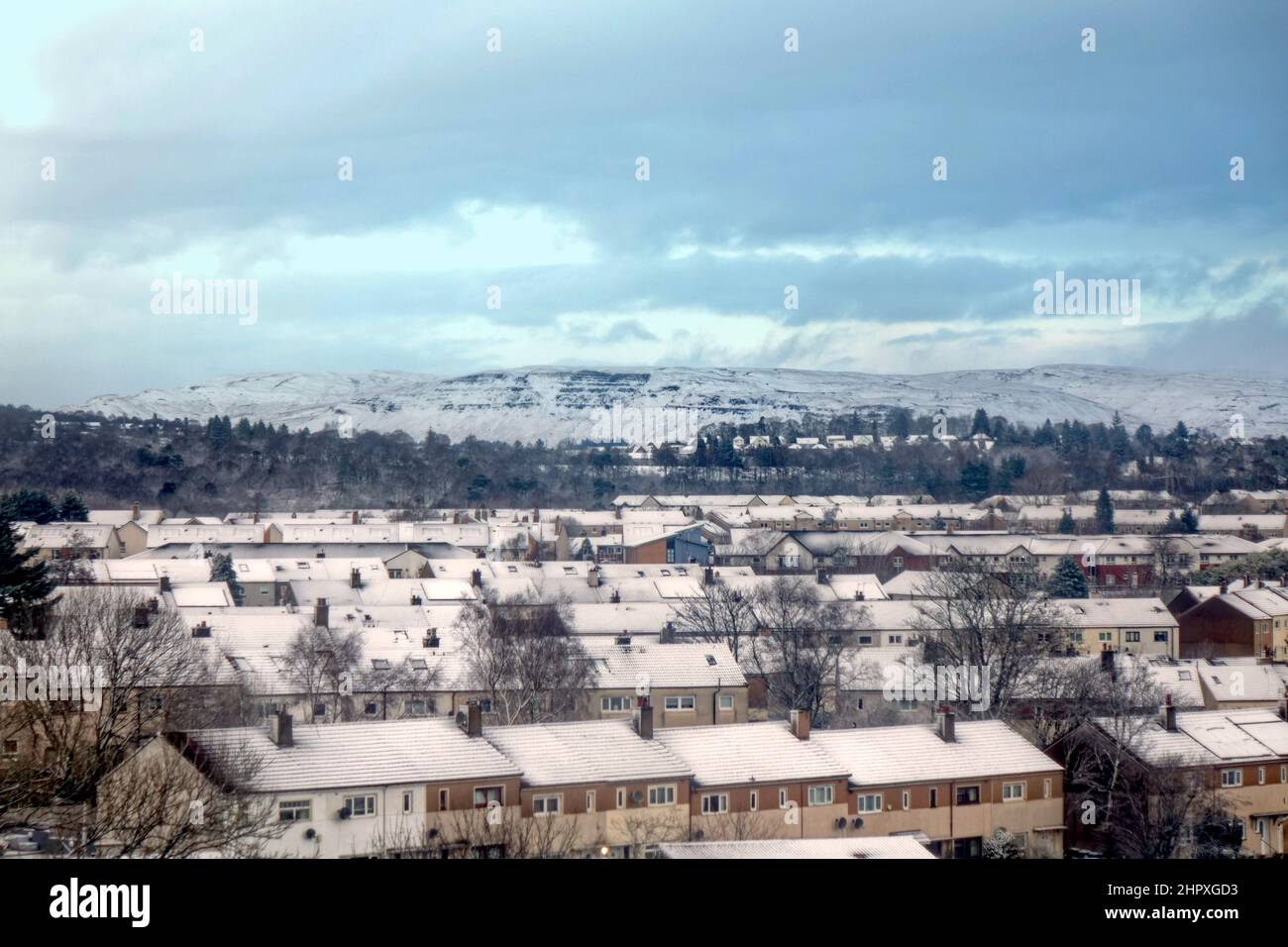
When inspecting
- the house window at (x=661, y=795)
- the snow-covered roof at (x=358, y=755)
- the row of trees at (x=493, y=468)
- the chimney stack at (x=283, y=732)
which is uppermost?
the row of trees at (x=493, y=468)

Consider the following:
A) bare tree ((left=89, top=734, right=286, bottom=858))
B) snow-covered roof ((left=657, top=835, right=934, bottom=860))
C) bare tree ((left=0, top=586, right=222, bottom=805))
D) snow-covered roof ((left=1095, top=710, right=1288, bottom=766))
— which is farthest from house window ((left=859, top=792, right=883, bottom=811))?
bare tree ((left=0, top=586, right=222, bottom=805))

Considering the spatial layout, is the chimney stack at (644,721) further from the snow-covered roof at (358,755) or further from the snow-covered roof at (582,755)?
the snow-covered roof at (358,755)

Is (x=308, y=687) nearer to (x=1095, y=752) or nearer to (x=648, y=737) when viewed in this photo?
(x=648, y=737)

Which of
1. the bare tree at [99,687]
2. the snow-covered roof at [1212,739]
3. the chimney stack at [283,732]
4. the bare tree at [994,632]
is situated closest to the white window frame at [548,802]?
the chimney stack at [283,732]

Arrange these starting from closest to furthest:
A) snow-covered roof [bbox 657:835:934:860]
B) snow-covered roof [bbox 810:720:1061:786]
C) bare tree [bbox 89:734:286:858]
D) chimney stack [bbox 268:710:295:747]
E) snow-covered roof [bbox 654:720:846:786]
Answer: bare tree [bbox 89:734:286:858] → snow-covered roof [bbox 657:835:934:860] → chimney stack [bbox 268:710:295:747] → snow-covered roof [bbox 654:720:846:786] → snow-covered roof [bbox 810:720:1061:786]

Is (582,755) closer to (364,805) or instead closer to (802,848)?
(364,805)

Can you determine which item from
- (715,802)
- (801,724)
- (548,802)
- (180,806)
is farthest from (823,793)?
(180,806)

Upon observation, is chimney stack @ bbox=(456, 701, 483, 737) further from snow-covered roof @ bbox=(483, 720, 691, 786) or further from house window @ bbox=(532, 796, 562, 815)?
house window @ bbox=(532, 796, 562, 815)
